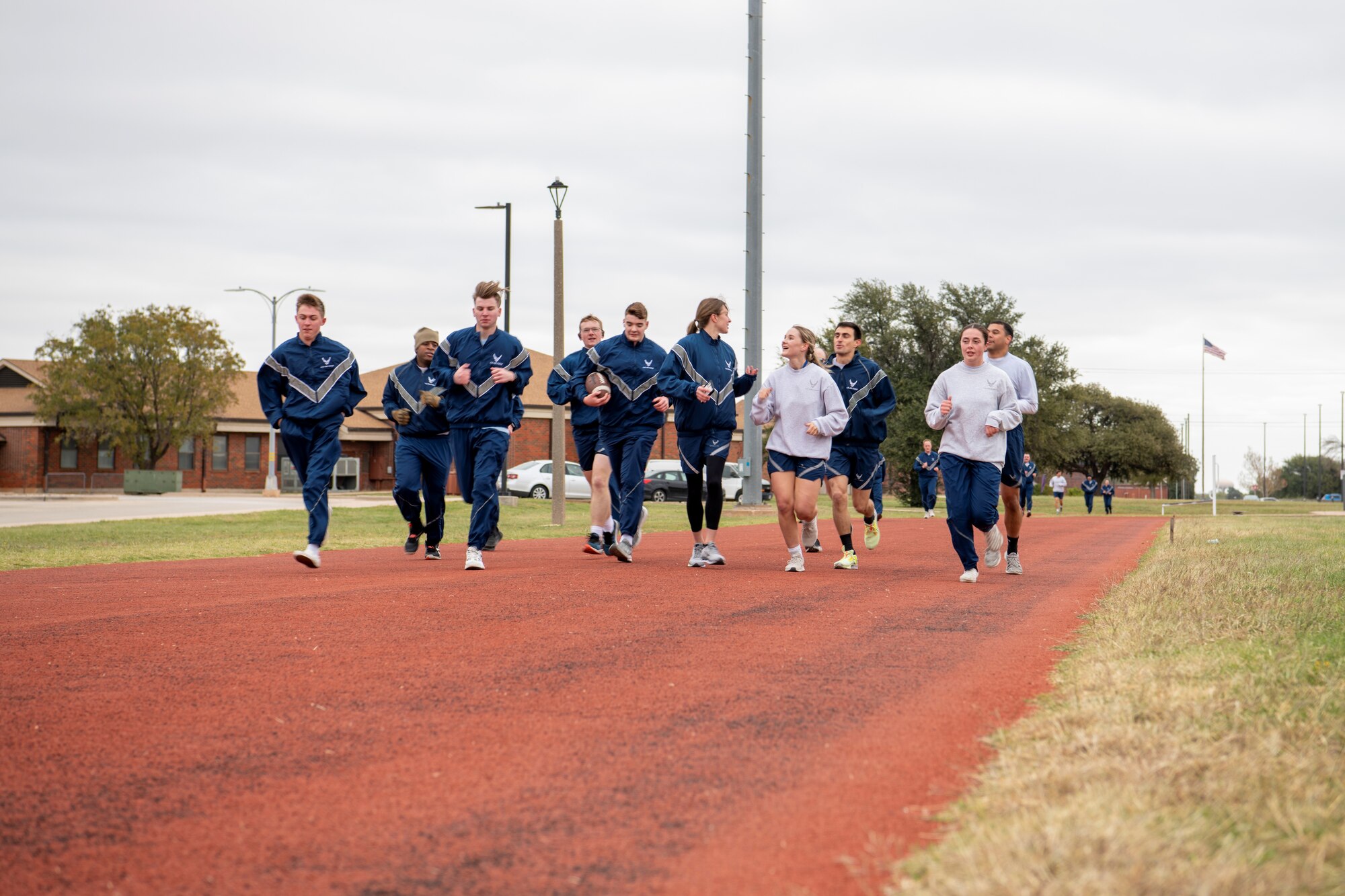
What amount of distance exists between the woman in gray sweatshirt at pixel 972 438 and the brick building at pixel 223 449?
43.1 metres

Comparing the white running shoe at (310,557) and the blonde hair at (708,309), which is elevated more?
the blonde hair at (708,309)

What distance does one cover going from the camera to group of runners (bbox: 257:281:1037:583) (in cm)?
1018

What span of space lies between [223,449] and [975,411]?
5526cm

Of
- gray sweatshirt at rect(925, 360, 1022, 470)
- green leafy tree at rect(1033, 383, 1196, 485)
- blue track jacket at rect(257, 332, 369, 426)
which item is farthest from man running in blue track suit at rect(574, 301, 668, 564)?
green leafy tree at rect(1033, 383, 1196, 485)

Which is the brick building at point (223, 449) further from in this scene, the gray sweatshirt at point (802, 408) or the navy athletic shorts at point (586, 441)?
the gray sweatshirt at point (802, 408)

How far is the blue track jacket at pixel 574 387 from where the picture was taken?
1141cm

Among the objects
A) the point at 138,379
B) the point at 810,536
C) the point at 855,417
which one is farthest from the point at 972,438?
the point at 138,379

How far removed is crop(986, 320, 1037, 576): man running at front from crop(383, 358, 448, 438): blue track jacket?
4858 mm

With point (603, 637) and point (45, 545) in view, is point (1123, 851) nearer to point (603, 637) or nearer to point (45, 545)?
point (603, 637)

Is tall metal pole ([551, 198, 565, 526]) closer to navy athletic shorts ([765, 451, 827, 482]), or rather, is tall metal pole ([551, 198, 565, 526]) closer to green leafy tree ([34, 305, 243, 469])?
navy athletic shorts ([765, 451, 827, 482])

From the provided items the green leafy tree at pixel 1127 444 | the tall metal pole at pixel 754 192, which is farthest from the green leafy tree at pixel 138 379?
the green leafy tree at pixel 1127 444

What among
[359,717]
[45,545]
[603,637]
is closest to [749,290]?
[45,545]

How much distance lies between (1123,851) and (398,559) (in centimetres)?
988

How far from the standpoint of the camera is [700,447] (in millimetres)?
10742
